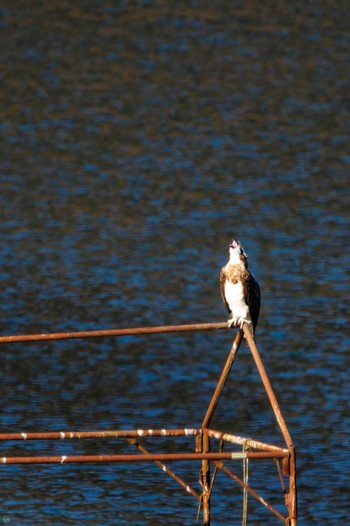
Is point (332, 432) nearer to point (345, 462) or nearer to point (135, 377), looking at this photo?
point (345, 462)

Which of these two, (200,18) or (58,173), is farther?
(200,18)

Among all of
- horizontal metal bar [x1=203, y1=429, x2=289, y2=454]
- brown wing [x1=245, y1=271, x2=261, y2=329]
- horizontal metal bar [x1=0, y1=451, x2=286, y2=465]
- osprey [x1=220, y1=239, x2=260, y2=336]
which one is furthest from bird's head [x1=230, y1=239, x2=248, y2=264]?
horizontal metal bar [x1=0, y1=451, x2=286, y2=465]

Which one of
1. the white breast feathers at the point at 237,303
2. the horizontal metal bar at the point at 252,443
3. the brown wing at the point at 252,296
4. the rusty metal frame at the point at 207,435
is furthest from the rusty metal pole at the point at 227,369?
the brown wing at the point at 252,296

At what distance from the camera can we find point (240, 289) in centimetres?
1254

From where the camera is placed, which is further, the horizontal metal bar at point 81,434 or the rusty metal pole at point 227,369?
the rusty metal pole at point 227,369

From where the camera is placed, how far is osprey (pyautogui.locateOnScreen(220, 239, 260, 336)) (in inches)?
482

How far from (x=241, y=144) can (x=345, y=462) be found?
55.1ft

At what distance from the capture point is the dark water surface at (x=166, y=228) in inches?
650

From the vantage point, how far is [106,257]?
974 inches

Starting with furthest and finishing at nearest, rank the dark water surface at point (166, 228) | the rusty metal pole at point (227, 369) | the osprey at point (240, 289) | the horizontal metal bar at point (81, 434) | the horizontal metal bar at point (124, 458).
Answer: the dark water surface at point (166, 228) → the osprey at point (240, 289) → the rusty metal pole at point (227, 369) → the horizontal metal bar at point (81, 434) → the horizontal metal bar at point (124, 458)

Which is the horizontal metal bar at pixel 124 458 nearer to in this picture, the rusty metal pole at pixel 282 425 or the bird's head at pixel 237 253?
the rusty metal pole at pixel 282 425

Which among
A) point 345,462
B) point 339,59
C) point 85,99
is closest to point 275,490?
point 345,462

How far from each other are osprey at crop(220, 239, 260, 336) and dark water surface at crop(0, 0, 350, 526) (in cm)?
312

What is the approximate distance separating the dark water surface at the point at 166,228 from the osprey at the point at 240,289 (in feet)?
10.2
